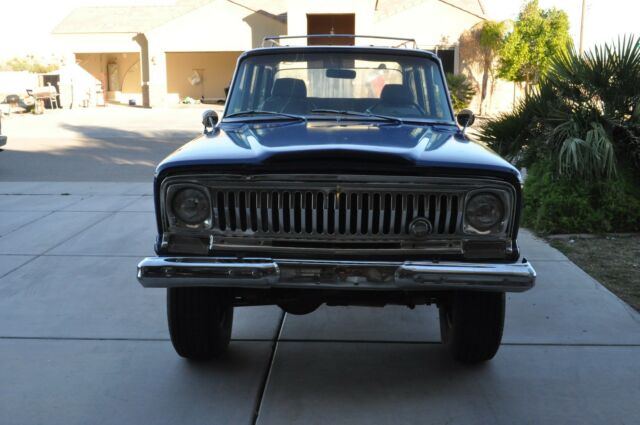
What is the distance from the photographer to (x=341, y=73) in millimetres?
5441

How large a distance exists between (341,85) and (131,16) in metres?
37.4

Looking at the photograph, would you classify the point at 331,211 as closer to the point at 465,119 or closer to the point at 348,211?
the point at 348,211

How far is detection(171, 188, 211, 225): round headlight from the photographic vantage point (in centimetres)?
→ 372

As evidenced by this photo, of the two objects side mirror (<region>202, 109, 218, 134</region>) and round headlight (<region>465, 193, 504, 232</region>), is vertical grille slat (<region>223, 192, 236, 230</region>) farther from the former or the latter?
side mirror (<region>202, 109, 218, 134</region>)

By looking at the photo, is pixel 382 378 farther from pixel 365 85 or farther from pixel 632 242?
pixel 632 242

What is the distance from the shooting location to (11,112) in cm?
2948

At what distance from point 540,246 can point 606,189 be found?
108cm

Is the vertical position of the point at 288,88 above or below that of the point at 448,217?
above

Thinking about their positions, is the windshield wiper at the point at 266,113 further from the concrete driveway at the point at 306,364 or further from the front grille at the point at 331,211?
the concrete driveway at the point at 306,364

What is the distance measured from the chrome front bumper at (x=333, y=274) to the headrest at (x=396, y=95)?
75.6 inches

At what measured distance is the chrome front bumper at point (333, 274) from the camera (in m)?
3.52

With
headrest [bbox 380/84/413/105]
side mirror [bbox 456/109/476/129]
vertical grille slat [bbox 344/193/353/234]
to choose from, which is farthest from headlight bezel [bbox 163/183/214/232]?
side mirror [bbox 456/109/476/129]

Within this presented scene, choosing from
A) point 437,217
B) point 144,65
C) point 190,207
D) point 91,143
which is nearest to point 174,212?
point 190,207

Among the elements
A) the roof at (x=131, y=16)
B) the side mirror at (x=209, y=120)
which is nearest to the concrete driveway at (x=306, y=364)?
the side mirror at (x=209, y=120)
